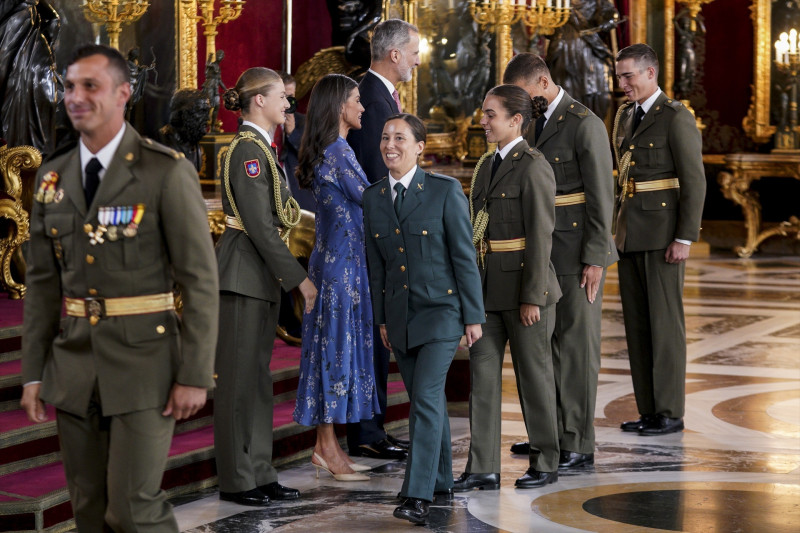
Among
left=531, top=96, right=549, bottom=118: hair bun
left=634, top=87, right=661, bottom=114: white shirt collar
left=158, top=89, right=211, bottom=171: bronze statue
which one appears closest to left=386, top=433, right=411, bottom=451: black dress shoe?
left=531, top=96, right=549, bottom=118: hair bun

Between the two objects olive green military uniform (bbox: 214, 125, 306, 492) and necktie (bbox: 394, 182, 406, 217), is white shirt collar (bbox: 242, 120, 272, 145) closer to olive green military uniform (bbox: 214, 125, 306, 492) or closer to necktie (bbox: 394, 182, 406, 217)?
olive green military uniform (bbox: 214, 125, 306, 492)

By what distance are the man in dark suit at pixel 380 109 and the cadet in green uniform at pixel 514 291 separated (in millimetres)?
622

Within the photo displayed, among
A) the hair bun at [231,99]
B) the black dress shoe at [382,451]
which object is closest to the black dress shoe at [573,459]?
the black dress shoe at [382,451]

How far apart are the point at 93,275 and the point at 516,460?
281cm

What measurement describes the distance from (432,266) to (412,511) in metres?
0.85

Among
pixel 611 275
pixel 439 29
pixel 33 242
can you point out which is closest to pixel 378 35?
pixel 33 242

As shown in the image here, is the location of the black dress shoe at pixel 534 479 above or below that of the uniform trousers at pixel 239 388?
below

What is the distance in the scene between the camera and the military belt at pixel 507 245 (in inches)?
193

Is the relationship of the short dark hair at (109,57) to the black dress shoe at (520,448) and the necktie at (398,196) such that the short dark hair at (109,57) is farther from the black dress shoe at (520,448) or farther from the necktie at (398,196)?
the black dress shoe at (520,448)

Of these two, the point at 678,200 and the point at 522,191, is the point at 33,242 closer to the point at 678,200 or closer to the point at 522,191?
the point at 522,191

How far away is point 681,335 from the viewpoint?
6070 millimetres

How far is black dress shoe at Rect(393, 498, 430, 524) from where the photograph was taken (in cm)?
436

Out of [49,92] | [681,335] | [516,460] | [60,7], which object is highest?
[60,7]

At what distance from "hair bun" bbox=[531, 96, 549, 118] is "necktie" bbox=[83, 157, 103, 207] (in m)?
2.38
